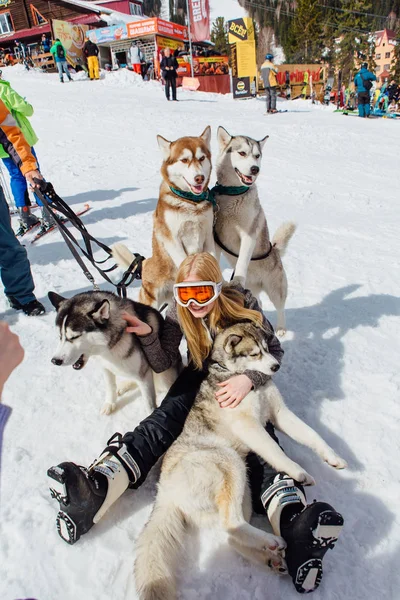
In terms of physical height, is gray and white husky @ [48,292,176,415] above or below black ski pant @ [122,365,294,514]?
above

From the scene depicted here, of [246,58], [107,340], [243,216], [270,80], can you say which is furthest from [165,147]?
[246,58]

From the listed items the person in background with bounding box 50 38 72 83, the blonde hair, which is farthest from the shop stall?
the blonde hair

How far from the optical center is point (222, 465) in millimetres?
1717

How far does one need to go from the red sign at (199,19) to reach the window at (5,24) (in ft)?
61.1

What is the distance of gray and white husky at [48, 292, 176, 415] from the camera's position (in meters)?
2.08

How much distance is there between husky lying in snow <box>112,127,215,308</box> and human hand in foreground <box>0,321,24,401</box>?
6.48ft

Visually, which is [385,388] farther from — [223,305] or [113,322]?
[113,322]

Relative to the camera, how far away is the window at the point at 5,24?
104ft

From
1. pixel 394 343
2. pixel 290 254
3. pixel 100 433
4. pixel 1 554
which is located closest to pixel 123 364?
pixel 100 433

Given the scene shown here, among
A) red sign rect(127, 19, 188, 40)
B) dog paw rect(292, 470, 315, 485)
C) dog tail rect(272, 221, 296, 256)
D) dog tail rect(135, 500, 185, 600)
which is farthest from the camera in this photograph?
red sign rect(127, 19, 188, 40)

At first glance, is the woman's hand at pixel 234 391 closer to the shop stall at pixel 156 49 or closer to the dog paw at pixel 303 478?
the dog paw at pixel 303 478

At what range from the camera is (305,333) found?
3283mm

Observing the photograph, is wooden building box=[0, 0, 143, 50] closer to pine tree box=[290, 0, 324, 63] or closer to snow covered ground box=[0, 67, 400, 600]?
pine tree box=[290, 0, 324, 63]

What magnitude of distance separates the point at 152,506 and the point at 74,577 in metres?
0.42
